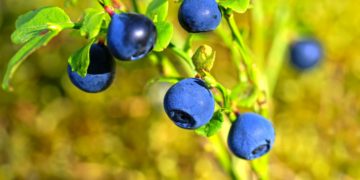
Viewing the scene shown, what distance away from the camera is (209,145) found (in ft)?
5.40

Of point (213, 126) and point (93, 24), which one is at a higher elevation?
point (93, 24)

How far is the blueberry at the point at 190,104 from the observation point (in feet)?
3.42

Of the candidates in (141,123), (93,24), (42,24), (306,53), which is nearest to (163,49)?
(93,24)

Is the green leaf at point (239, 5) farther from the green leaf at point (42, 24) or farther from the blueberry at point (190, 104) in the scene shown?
the green leaf at point (42, 24)

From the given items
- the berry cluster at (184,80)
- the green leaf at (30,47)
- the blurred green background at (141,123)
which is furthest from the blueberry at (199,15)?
the blurred green background at (141,123)

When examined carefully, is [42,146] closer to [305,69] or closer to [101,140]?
[101,140]

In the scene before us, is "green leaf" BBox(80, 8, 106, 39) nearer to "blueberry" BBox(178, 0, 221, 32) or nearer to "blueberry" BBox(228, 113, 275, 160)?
"blueberry" BBox(178, 0, 221, 32)

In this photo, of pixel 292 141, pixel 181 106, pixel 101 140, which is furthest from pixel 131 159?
pixel 181 106

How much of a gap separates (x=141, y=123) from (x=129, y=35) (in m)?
1.68

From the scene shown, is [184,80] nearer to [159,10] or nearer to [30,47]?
[159,10]

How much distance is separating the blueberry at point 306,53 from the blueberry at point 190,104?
63.6 inches

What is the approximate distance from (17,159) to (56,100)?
0.34 m

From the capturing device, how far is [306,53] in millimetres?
2619

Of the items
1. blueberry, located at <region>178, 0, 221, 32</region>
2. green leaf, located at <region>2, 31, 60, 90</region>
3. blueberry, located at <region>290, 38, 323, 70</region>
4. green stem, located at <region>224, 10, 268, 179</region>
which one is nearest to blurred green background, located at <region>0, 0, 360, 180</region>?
blueberry, located at <region>290, 38, 323, 70</region>
